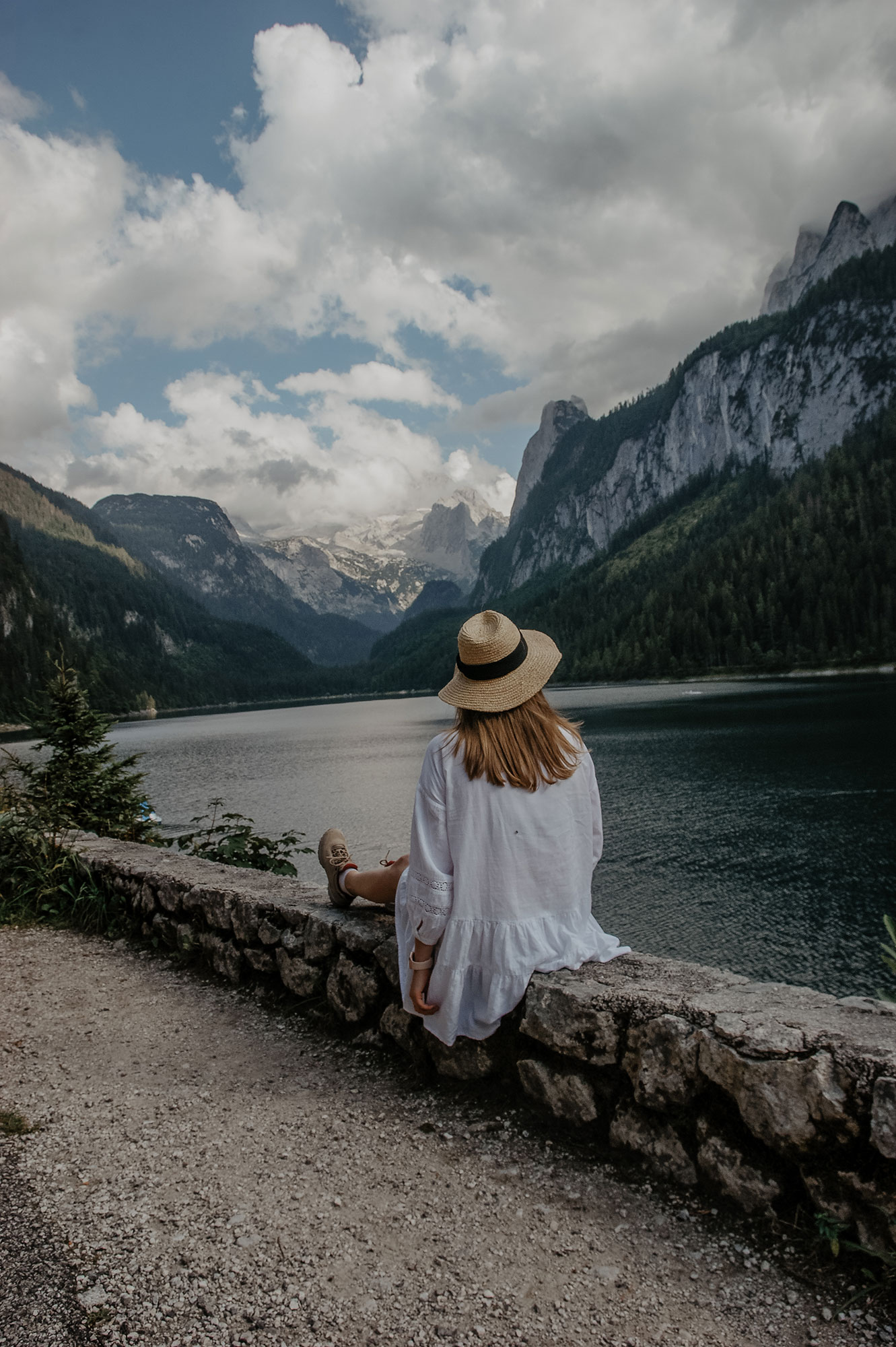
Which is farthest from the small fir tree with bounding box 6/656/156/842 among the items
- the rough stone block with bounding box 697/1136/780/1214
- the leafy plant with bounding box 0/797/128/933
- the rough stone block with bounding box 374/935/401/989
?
the rough stone block with bounding box 697/1136/780/1214

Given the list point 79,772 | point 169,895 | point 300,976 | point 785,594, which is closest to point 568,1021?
point 300,976

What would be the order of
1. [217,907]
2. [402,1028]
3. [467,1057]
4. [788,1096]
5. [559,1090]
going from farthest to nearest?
[217,907], [402,1028], [467,1057], [559,1090], [788,1096]

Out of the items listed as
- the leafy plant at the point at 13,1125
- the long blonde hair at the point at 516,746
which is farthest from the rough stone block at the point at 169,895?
Result: the long blonde hair at the point at 516,746

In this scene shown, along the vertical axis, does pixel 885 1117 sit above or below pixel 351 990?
above

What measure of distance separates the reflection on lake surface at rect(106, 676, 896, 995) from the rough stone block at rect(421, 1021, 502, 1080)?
36.1 ft

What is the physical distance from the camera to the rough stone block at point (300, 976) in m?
→ 4.98

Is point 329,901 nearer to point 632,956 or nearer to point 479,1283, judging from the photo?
point 632,956

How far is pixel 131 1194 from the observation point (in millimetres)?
3287

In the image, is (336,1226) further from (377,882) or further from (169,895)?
(169,895)

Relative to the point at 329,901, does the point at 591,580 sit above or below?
above

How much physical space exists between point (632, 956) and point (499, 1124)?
3.44 ft

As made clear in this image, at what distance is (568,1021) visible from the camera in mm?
3344

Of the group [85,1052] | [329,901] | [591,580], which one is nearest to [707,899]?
[329,901]

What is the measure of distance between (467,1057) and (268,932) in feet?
6.93
